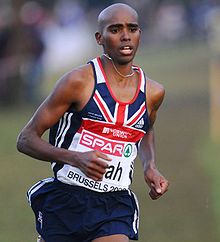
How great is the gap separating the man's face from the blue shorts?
0.88 metres

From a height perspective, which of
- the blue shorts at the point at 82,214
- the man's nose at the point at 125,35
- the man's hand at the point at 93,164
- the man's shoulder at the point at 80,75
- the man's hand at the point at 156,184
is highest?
the man's nose at the point at 125,35

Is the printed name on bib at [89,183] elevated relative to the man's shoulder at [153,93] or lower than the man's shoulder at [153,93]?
lower

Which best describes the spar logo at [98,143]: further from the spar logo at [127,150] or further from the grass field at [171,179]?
the grass field at [171,179]

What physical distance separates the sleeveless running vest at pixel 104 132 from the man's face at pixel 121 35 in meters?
0.16

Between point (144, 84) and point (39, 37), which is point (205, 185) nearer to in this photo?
point (144, 84)

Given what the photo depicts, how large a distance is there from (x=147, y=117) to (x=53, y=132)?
2.03 ft

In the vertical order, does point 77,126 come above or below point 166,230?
above

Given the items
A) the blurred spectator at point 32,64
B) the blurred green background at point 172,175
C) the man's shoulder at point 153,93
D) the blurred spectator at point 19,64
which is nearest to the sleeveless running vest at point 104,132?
the man's shoulder at point 153,93

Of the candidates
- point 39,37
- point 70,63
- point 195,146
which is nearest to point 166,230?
point 195,146

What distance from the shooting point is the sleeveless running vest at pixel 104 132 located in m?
6.53

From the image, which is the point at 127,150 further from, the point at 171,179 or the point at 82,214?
the point at 171,179

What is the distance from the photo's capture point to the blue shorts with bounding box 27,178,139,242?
6.56 metres

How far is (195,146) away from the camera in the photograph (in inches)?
637

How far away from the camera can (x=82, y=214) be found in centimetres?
659
